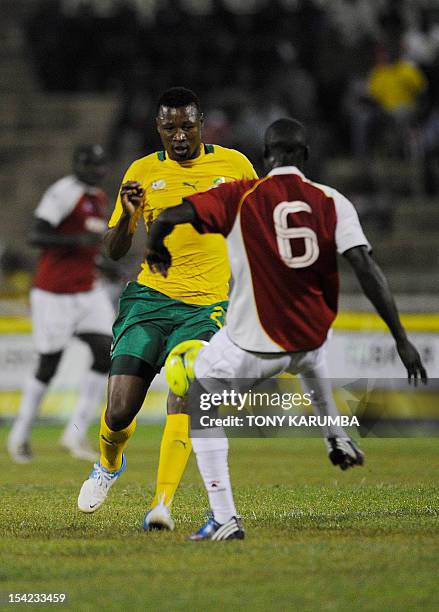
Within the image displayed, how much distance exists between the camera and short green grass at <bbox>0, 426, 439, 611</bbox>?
5.51m

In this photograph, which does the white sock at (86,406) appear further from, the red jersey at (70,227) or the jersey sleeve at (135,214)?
the jersey sleeve at (135,214)

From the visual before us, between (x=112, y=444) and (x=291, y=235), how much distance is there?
2162mm

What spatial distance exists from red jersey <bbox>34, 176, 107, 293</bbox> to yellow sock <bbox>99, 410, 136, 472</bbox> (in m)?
5.58

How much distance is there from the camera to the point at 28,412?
13.5 m

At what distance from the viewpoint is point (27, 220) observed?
2170cm

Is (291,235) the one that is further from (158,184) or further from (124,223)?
(158,184)

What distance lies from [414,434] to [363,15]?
875 cm

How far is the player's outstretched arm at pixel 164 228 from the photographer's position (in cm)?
659

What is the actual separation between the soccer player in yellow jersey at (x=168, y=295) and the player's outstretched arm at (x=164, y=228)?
888mm

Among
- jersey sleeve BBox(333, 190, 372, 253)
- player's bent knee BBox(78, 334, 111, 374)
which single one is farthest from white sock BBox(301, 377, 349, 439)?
player's bent knee BBox(78, 334, 111, 374)

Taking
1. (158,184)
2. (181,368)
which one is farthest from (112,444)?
(158,184)

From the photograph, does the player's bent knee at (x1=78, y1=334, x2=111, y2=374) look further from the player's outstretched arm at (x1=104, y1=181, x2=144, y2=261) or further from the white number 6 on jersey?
the white number 6 on jersey

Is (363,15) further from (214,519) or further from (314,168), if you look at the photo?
(214,519)

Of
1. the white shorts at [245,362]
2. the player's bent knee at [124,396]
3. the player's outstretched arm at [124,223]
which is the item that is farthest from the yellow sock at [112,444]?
the white shorts at [245,362]
